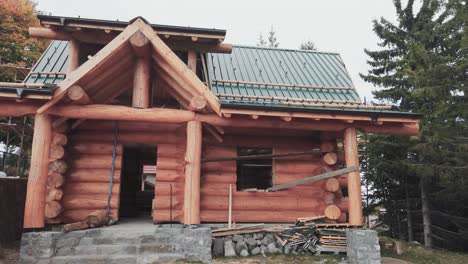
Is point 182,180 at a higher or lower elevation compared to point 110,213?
higher

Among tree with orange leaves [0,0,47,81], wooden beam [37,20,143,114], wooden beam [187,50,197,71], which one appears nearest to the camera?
wooden beam [37,20,143,114]

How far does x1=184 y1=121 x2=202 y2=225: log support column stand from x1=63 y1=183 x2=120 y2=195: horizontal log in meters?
2.57

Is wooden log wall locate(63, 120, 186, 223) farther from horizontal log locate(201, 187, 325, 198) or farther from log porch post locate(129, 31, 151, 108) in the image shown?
log porch post locate(129, 31, 151, 108)

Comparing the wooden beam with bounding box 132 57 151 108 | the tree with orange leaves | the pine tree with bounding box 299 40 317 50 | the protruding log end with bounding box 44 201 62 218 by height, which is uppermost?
the pine tree with bounding box 299 40 317 50

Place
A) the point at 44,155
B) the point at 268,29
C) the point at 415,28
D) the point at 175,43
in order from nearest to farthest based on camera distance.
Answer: the point at 44,155
the point at 175,43
the point at 415,28
the point at 268,29

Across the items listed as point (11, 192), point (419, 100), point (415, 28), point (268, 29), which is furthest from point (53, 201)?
point (268, 29)

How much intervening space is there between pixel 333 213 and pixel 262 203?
196cm

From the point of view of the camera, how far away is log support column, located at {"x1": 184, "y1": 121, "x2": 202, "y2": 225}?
767 cm

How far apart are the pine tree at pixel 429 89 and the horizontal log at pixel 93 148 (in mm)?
9888

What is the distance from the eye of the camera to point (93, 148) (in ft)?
30.3

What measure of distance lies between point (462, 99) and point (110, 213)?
1245 centimetres

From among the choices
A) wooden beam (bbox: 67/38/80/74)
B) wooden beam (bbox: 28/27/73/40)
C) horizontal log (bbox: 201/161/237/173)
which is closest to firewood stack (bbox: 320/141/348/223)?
horizontal log (bbox: 201/161/237/173)

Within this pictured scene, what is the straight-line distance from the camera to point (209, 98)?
26.3 ft

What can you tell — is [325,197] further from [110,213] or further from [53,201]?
[53,201]
